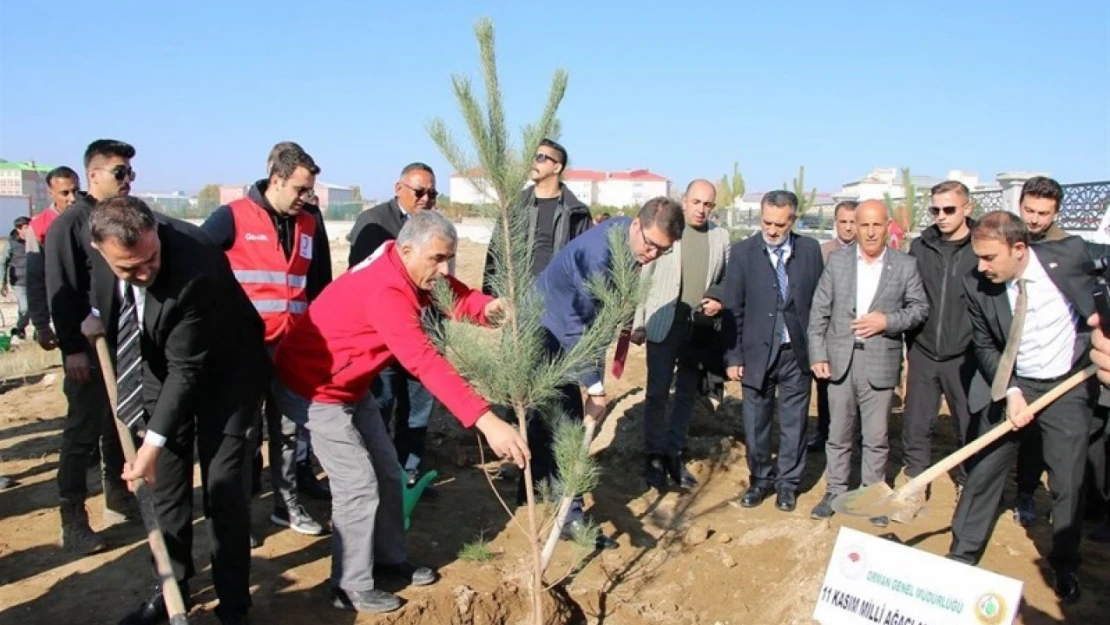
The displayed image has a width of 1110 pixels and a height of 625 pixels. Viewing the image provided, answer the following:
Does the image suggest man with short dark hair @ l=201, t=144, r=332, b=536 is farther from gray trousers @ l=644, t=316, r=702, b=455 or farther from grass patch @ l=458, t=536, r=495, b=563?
gray trousers @ l=644, t=316, r=702, b=455

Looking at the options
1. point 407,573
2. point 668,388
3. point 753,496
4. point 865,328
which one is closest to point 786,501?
point 753,496

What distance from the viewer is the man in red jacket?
3049 mm

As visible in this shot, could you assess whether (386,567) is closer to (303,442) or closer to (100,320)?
(303,442)

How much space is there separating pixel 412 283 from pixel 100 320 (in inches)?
52.2

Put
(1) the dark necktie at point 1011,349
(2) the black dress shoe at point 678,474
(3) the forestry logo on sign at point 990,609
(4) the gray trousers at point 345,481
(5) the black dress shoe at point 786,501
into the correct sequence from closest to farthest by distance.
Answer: (3) the forestry logo on sign at point 990,609 < (4) the gray trousers at point 345,481 < (1) the dark necktie at point 1011,349 < (5) the black dress shoe at point 786,501 < (2) the black dress shoe at point 678,474

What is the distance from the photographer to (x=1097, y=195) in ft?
44.1

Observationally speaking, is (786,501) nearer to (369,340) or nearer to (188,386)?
(369,340)

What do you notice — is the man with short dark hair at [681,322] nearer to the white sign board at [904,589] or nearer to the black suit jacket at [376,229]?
the black suit jacket at [376,229]

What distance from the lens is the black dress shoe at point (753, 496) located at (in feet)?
16.5

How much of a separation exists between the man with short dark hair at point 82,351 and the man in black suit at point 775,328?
3349 mm

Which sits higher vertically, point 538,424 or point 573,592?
point 538,424

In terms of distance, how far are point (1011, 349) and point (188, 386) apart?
3.43 m

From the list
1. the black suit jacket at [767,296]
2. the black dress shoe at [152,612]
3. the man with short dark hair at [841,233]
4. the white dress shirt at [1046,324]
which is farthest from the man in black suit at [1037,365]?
the black dress shoe at [152,612]

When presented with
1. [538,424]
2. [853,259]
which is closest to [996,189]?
[853,259]
